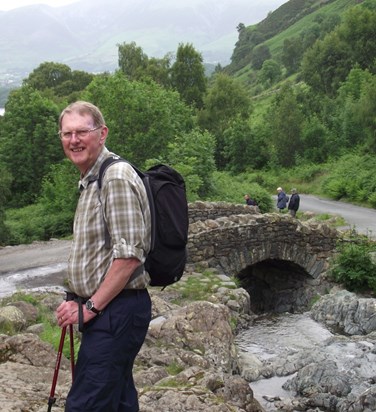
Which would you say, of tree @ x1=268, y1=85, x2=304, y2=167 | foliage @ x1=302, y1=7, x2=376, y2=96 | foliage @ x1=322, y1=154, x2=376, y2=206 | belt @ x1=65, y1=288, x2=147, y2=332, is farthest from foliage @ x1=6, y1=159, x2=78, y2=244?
foliage @ x1=302, y1=7, x2=376, y2=96

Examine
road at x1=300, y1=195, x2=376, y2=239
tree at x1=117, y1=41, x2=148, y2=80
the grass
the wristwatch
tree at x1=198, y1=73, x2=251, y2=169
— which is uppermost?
tree at x1=117, y1=41, x2=148, y2=80

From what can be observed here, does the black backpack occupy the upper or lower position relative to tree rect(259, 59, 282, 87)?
lower

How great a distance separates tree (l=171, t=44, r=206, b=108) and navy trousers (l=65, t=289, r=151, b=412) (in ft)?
168

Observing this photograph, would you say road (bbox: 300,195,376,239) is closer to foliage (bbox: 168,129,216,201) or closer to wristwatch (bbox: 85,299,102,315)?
foliage (bbox: 168,129,216,201)

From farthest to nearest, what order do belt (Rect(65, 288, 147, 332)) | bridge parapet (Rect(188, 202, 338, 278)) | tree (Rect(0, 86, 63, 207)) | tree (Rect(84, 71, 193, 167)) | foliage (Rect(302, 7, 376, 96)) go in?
foliage (Rect(302, 7, 376, 96))
tree (Rect(0, 86, 63, 207))
tree (Rect(84, 71, 193, 167))
bridge parapet (Rect(188, 202, 338, 278))
belt (Rect(65, 288, 147, 332))

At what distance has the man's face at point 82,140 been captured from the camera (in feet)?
11.1

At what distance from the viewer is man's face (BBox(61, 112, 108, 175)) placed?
11.1ft

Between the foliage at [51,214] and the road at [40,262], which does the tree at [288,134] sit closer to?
the road at [40,262]

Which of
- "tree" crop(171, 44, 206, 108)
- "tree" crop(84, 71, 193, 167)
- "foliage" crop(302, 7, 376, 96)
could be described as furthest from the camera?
"tree" crop(171, 44, 206, 108)

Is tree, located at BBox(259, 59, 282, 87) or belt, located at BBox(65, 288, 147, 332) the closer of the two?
belt, located at BBox(65, 288, 147, 332)

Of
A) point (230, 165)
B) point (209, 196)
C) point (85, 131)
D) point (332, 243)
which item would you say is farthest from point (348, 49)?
point (85, 131)

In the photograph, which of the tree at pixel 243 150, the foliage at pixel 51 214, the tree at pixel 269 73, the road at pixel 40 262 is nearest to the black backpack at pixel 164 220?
the road at pixel 40 262

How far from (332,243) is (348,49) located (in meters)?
41.0

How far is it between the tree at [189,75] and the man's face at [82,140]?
51.0 m
